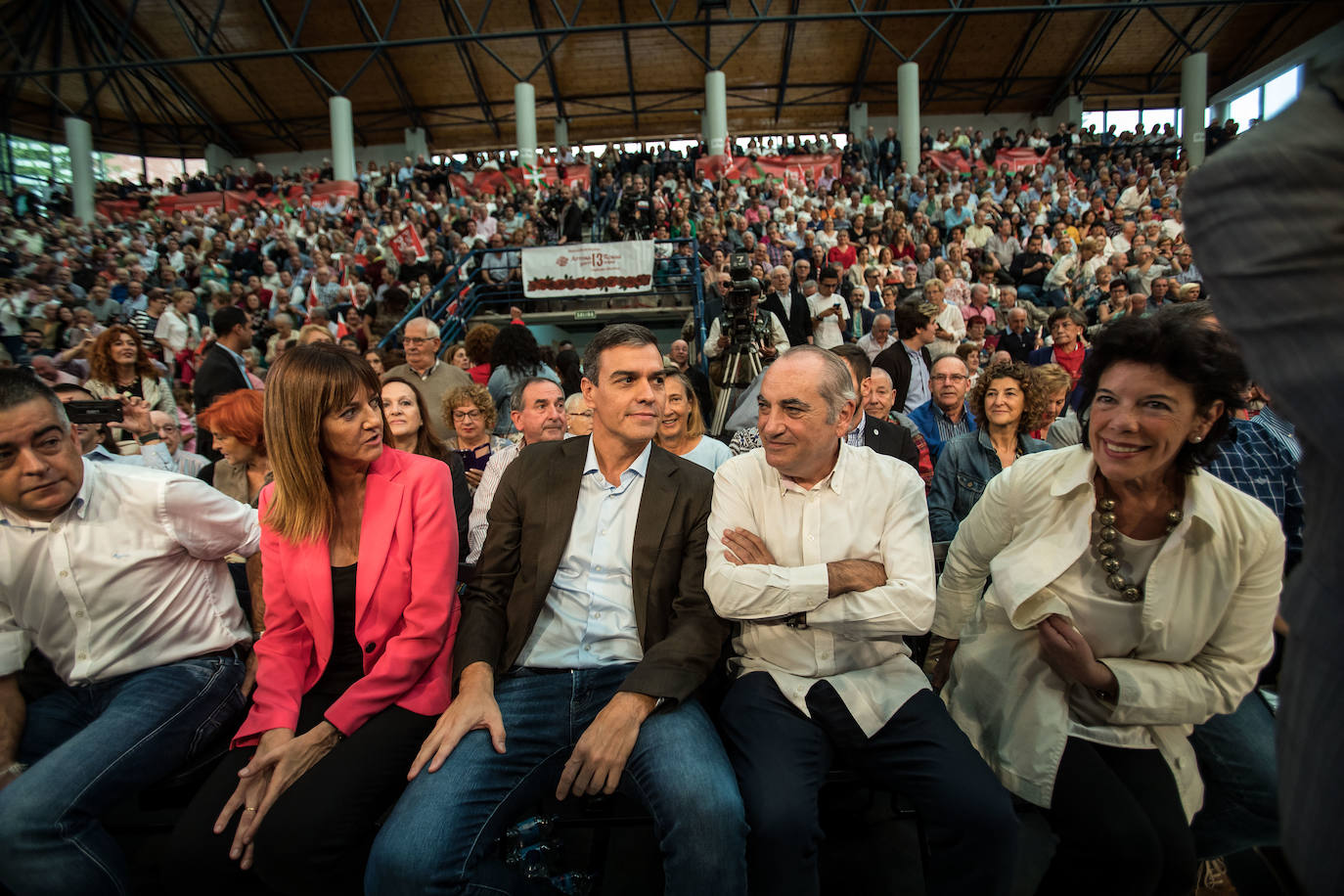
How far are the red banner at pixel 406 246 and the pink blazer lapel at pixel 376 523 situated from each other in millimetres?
11045

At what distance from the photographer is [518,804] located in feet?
5.88

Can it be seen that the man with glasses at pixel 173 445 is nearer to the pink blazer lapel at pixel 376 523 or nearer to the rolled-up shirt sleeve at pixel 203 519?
the rolled-up shirt sleeve at pixel 203 519

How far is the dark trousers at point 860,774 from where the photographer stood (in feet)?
5.39

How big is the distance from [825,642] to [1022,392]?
1.96 metres

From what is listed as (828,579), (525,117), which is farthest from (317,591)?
(525,117)

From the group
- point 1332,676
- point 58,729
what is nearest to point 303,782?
point 58,729

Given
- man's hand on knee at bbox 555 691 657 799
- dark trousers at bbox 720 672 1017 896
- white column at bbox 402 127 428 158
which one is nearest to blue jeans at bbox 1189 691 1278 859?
dark trousers at bbox 720 672 1017 896

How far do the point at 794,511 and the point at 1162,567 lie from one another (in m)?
0.91

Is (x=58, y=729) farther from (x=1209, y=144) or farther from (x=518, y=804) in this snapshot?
(x=1209, y=144)

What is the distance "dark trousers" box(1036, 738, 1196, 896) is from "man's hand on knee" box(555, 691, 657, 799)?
106 centimetres

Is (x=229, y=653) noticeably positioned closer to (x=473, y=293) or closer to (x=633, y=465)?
(x=633, y=465)

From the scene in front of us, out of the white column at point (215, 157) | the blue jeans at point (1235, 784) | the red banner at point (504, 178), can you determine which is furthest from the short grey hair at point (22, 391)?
the white column at point (215, 157)

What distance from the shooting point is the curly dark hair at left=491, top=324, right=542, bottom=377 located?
530 centimetres

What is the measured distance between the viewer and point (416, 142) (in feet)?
75.0
